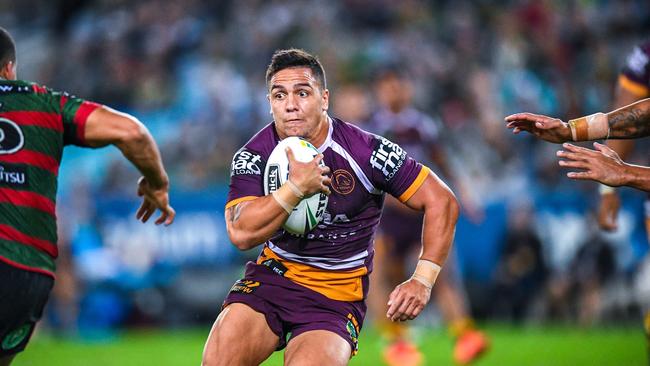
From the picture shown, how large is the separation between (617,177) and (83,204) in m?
10.5

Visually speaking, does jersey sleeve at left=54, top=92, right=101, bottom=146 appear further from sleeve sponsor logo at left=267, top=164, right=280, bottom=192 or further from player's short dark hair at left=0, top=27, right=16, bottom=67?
sleeve sponsor logo at left=267, top=164, right=280, bottom=192

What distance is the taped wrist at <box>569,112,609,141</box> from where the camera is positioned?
6160mm

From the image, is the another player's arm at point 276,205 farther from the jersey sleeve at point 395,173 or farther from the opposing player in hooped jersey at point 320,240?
the jersey sleeve at point 395,173

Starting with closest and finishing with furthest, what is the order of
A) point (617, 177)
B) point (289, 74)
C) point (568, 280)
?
point (617, 177) < point (289, 74) < point (568, 280)

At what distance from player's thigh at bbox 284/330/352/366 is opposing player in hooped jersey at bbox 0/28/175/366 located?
57.6 inches

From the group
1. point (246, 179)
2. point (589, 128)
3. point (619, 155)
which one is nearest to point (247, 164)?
point (246, 179)

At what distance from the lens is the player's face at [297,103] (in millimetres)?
6043

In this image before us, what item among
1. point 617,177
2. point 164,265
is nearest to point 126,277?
point 164,265

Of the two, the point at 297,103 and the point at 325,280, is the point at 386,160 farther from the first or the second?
the point at 325,280

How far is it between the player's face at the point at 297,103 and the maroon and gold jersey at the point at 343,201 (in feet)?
0.37

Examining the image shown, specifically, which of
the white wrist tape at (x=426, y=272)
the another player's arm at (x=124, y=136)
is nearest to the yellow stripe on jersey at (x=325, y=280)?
the white wrist tape at (x=426, y=272)

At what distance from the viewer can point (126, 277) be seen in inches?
569

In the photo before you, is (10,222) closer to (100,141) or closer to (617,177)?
(100,141)

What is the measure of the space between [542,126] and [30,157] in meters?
3.13
